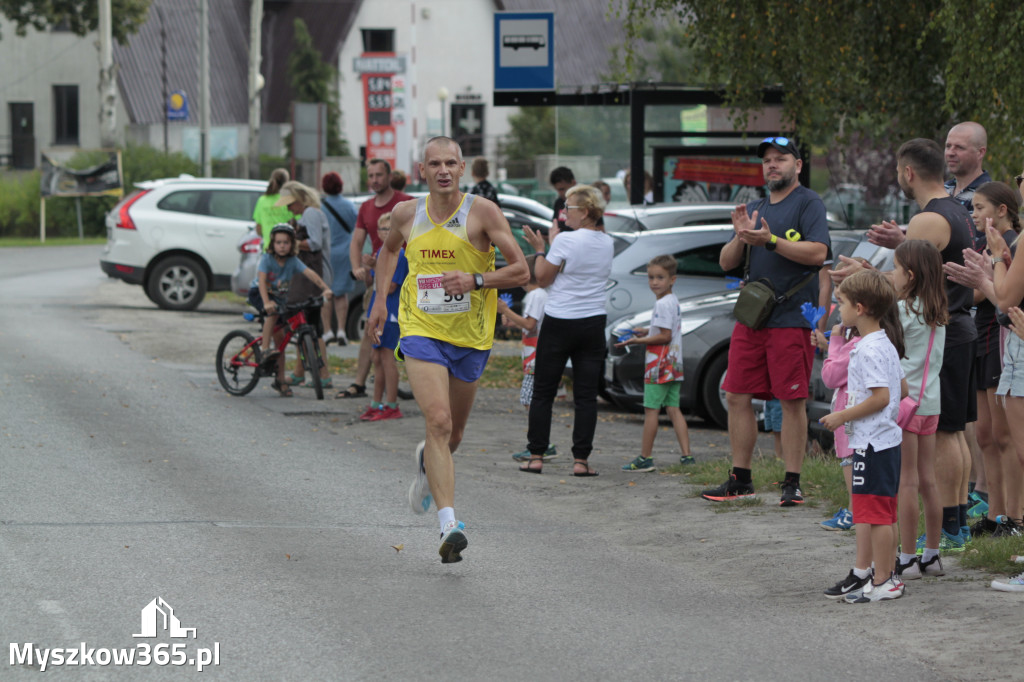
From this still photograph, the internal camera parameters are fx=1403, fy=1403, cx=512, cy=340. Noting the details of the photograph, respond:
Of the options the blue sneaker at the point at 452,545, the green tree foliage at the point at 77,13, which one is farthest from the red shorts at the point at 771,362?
the green tree foliage at the point at 77,13

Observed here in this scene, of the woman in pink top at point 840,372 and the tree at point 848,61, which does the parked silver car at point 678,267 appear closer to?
the tree at point 848,61

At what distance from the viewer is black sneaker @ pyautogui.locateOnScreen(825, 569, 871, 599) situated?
6.27 meters

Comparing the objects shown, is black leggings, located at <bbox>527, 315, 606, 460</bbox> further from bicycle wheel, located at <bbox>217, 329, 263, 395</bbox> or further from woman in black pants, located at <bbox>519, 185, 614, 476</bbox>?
bicycle wheel, located at <bbox>217, 329, 263, 395</bbox>

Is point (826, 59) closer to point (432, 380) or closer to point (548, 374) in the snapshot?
point (548, 374)

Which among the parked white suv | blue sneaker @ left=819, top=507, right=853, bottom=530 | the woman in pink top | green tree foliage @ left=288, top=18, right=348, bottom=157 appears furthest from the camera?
green tree foliage @ left=288, top=18, right=348, bottom=157

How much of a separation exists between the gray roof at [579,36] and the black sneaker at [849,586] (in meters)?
58.0

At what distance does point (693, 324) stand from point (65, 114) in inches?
1974

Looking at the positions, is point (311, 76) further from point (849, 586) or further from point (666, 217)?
point (849, 586)

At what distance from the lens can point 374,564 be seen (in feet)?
22.2

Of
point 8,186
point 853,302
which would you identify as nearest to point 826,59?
point 853,302

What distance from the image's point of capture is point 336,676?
5.06 m

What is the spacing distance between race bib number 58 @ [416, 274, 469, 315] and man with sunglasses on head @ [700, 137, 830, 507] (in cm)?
193

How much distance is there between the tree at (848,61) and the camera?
35.6 feet

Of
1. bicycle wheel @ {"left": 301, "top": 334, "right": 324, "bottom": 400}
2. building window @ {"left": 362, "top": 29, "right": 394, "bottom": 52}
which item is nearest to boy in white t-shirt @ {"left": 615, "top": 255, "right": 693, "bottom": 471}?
bicycle wheel @ {"left": 301, "top": 334, "right": 324, "bottom": 400}
